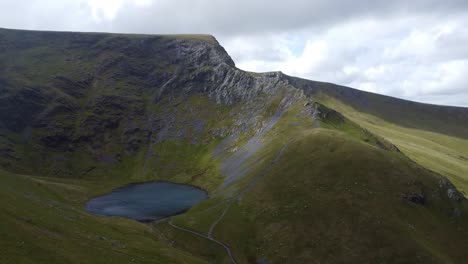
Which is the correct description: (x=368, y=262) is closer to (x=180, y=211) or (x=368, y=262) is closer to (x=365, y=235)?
(x=365, y=235)

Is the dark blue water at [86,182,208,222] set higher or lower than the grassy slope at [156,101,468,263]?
lower

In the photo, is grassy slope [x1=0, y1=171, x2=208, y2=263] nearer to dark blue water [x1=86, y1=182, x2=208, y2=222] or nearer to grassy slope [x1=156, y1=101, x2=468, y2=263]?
grassy slope [x1=156, y1=101, x2=468, y2=263]

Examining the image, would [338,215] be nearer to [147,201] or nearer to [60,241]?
[60,241]

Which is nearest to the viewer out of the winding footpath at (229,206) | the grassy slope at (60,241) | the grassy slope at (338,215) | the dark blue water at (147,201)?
the grassy slope at (60,241)

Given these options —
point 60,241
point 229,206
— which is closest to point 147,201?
point 229,206


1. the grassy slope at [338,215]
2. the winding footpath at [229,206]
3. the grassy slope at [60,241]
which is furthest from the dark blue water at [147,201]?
the grassy slope at [60,241]

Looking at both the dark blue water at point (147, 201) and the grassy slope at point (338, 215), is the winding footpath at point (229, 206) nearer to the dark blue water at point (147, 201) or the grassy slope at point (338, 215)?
the grassy slope at point (338, 215)

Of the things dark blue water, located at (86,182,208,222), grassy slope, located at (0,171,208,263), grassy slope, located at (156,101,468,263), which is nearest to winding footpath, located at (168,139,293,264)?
grassy slope, located at (156,101,468,263)

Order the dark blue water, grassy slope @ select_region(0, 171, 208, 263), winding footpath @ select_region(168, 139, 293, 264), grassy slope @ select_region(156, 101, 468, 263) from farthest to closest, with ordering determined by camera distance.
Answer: the dark blue water → winding footpath @ select_region(168, 139, 293, 264) → grassy slope @ select_region(156, 101, 468, 263) → grassy slope @ select_region(0, 171, 208, 263)

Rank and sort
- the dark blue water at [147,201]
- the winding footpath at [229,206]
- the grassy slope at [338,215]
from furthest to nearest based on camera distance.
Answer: the dark blue water at [147,201] → the winding footpath at [229,206] → the grassy slope at [338,215]

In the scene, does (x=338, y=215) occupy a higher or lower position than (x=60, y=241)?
lower
